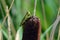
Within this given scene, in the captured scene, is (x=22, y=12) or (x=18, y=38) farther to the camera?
(x=22, y=12)

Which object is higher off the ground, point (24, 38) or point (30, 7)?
point (30, 7)

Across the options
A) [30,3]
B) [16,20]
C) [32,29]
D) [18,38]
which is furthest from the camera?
[30,3]

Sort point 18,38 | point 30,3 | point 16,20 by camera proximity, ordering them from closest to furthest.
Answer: point 18,38
point 16,20
point 30,3

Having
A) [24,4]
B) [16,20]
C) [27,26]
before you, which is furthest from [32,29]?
[24,4]

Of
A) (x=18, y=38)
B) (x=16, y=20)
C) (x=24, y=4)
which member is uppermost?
(x=24, y=4)

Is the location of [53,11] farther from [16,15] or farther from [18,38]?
[18,38]

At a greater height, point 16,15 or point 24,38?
point 16,15

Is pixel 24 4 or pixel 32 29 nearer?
pixel 32 29

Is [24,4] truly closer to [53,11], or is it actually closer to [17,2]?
[17,2]

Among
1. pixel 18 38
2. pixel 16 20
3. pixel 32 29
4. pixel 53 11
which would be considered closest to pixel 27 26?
pixel 32 29
